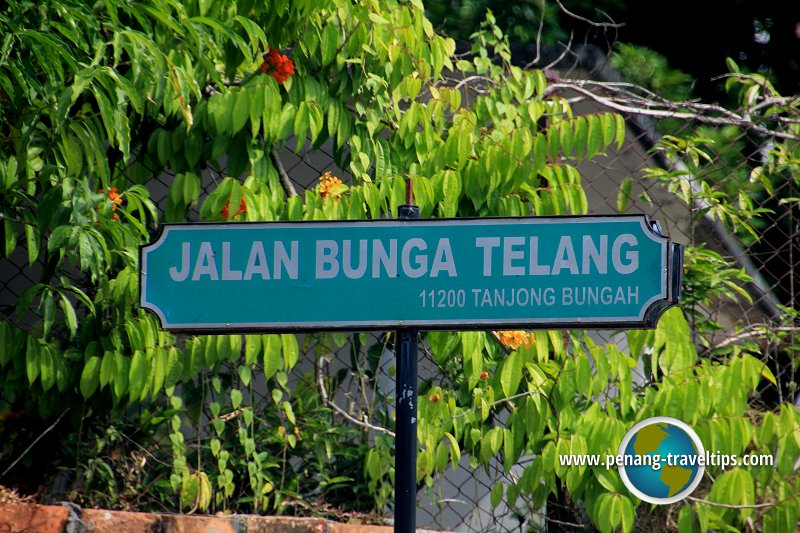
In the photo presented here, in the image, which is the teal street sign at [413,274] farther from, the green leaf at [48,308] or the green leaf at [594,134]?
the green leaf at [594,134]

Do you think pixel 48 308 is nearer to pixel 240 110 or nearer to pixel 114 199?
pixel 114 199

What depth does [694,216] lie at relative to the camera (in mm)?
4020

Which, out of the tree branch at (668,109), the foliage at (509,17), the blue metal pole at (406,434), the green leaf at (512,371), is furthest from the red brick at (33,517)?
the foliage at (509,17)

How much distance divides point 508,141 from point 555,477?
1243mm

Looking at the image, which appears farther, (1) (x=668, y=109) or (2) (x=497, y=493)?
(1) (x=668, y=109)

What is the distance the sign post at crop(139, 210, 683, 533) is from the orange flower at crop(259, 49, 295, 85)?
151 centimetres

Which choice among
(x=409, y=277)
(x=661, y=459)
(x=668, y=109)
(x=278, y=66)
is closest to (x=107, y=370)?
(x=278, y=66)

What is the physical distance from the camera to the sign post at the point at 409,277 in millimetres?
2182

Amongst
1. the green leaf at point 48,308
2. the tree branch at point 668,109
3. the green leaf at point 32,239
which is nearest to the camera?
the green leaf at point 48,308

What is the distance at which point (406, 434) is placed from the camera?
218 centimetres

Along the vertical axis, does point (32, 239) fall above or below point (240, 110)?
below

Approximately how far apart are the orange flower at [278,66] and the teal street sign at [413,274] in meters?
1.51

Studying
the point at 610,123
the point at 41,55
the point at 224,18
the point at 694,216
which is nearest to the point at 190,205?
the point at 224,18

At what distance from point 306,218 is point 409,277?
53.8 inches
